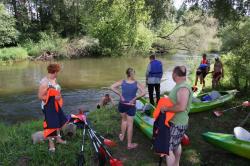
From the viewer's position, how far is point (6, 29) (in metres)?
29.8

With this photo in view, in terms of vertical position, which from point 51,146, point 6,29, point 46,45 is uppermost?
point 6,29

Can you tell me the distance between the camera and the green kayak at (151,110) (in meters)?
6.79

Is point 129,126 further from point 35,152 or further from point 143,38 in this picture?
point 143,38

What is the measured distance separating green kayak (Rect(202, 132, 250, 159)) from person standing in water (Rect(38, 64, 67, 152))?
282cm

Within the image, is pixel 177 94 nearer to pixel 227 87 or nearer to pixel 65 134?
pixel 65 134

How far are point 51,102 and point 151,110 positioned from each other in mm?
3322

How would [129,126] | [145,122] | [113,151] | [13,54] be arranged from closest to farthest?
[129,126] → [113,151] → [145,122] → [13,54]

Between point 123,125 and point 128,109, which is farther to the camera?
point 123,125

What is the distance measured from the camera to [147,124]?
22.7ft

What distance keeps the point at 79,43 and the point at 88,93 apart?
54.6ft

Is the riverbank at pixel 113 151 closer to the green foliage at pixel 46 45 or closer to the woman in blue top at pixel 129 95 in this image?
the woman in blue top at pixel 129 95

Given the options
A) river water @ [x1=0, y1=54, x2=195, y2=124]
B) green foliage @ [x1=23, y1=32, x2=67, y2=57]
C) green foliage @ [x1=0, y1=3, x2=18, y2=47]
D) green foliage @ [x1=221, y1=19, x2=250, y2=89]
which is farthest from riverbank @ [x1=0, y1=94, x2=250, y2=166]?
green foliage @ [x1=0, y1=3, x2=18, y2=47]

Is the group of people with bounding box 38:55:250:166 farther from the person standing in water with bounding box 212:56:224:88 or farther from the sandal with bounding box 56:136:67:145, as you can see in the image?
the person standing in water with bounding box 212:56:224:88

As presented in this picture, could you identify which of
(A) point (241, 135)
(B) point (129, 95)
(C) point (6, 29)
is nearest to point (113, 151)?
(B) point (129, 95)
